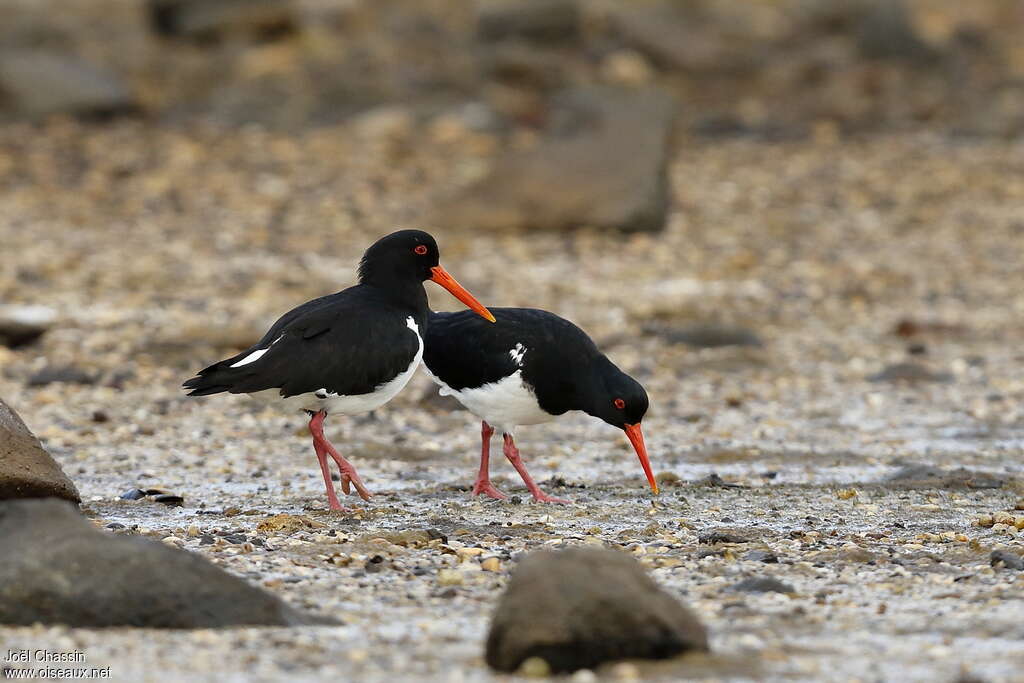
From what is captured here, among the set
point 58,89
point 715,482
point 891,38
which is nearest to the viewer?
point 715,482

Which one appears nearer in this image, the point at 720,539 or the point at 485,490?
the point at 720,539

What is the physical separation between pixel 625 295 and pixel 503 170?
2.91m

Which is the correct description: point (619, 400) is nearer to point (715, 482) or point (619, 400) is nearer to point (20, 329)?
point (715, 482)

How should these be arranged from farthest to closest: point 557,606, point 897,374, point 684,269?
point 684,269, point 897,374, point 557,606

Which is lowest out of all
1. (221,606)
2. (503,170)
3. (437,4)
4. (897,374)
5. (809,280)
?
(221,606)

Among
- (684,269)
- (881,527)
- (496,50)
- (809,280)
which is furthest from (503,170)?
(881,527)

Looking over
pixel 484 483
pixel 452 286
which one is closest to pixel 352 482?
pixel 484 483

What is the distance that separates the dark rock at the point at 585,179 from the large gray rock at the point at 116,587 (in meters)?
9.66

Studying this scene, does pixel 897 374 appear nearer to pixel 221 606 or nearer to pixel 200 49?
pixel 221 606

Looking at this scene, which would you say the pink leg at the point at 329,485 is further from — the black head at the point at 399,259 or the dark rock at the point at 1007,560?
the dark rock at the point at 1007,560

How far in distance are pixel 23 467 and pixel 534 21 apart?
1732 centimetres

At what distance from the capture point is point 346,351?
648cm

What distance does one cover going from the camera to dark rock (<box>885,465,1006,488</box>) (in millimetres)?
7062

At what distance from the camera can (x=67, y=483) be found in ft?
19.9
